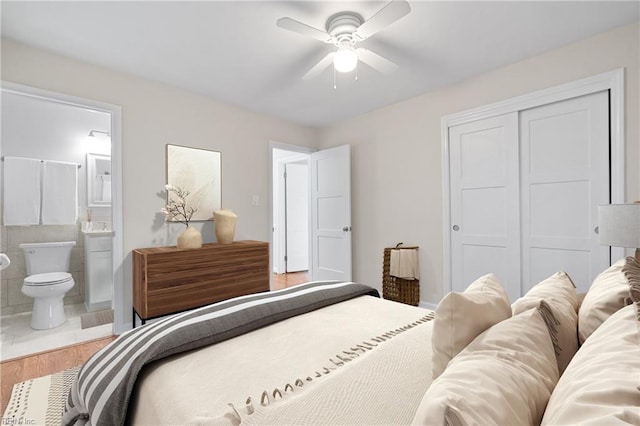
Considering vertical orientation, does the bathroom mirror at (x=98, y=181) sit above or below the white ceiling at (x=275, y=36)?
below

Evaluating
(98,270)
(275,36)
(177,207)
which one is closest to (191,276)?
(177,207)

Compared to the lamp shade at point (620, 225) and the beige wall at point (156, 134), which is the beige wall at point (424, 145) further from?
the beige wall at point (156, 134)

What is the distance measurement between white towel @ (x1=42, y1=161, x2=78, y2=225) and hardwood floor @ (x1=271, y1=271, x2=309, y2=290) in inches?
111

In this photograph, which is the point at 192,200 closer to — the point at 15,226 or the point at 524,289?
the point at 15,226

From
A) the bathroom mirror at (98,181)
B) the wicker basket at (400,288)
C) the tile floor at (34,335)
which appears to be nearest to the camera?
the tile floor at (34,335)

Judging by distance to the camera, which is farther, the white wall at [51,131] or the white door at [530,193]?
the white wall at [51,131]

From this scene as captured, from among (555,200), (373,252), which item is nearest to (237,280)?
(373,252)

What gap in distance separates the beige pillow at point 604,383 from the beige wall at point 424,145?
231 cm

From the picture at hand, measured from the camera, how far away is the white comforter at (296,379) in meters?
0.75

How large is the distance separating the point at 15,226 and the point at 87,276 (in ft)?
3.14

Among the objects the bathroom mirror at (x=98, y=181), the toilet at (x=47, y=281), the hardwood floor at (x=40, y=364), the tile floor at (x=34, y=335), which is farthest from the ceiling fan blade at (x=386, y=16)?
the bathroom mirror at (x=98, y=181)

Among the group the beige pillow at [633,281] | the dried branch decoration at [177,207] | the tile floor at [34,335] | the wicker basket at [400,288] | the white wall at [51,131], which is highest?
the white wall at [51,131]

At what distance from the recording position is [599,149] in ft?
7.75

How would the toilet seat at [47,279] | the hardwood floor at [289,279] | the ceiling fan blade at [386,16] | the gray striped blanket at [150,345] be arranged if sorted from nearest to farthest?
1. the gray striped blanket at [150,345]
2. the ceiling fan blade at [386,16]
3. the toilet seat at [47,279]
4. the hardwood floor at [289,279]
